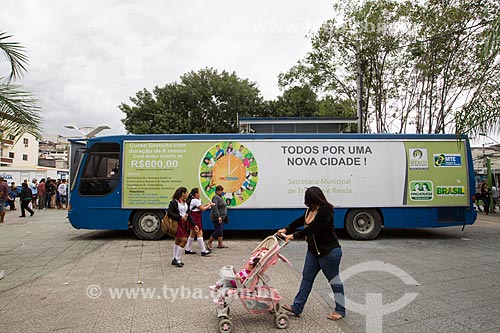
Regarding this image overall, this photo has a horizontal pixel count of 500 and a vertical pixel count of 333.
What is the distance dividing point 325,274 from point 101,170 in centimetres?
713

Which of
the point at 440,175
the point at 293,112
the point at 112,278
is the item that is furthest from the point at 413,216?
the point at 293,112

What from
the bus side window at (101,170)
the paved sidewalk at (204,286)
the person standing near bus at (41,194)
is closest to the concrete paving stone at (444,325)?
the paved sidewalk at (204,286)

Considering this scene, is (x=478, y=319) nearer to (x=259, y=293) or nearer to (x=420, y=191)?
(x=259, y=293)

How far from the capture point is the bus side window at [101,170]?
29.4ft

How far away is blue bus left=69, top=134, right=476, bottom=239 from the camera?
351 inches

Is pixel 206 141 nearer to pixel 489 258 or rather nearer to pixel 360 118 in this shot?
pixel 489 258

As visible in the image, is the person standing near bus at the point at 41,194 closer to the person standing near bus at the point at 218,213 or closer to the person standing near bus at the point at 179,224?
the person standing near bus at the point at 218,213

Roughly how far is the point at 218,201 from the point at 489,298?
17.5 feet

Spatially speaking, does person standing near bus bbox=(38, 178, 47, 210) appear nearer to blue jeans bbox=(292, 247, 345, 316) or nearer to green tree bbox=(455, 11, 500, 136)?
blue jeans bbox=(292, 247, 345, 316)

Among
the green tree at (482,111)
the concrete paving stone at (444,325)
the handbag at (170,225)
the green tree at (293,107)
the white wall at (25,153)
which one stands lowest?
the concrete paving stone at (444,325)

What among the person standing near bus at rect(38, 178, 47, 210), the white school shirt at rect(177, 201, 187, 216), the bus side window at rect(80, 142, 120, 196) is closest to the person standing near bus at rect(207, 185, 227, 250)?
the white school shirt at rect(177, 201, 187, 216)

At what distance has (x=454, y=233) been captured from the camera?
10.3 meters

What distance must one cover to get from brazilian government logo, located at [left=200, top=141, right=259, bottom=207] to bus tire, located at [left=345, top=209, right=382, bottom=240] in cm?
274

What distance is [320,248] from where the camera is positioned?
3859 mm
